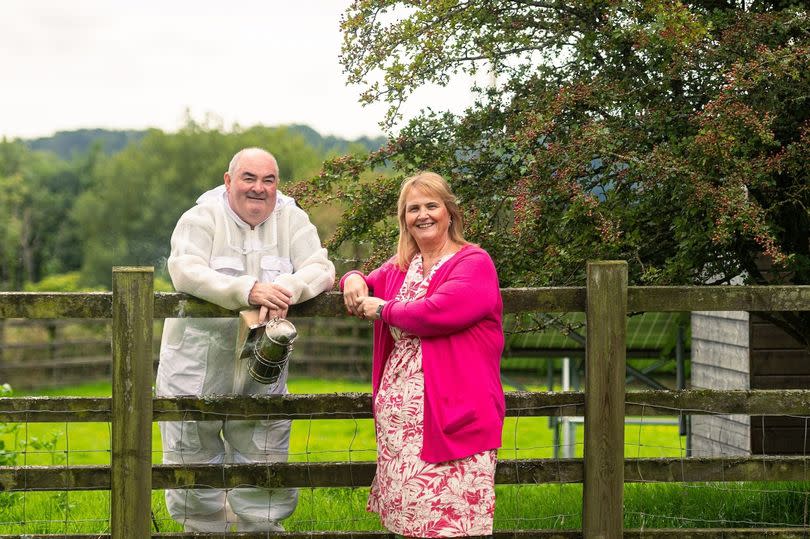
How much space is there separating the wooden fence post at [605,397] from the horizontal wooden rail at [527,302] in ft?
0.33

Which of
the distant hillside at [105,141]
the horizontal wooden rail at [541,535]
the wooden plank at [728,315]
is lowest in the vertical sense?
the horizontal wooden rail at [541,535]

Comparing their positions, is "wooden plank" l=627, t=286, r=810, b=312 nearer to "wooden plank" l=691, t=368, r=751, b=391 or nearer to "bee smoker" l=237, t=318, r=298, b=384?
"bee smoker" l=237, t=318, r=298, b=384

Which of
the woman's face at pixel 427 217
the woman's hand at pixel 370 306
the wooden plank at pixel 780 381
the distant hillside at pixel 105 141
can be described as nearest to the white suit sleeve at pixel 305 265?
the woman's hand at pixel 370 306

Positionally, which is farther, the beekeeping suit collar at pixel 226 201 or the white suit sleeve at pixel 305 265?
the beekeeping suit collar at pixel 226 201

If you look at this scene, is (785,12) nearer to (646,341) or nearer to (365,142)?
(646,341)

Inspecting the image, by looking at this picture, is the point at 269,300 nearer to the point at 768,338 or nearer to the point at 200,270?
the point at 200,270

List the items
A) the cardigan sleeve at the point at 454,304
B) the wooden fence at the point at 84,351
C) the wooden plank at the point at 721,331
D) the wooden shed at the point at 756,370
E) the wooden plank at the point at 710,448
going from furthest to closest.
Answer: the wooden fence at the point at 84,351
the wooden plank at the point at 710,448
the wooden plank at the point at 721,331
the wooden shed at the point at 756,370
the cardigan sleeve at the point at 454,304

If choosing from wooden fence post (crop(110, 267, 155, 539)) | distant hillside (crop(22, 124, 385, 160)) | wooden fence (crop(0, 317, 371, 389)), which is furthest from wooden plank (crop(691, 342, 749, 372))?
distant hillside (crop(22, 124, 385, 160))

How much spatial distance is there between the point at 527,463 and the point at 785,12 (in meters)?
3.25

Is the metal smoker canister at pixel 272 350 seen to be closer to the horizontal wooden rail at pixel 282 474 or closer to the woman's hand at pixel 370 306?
the woman's hand at pixel 370 306

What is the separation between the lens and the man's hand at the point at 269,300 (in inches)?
172

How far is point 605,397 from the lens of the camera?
4.61 meters

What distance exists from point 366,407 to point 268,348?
1.97 ft

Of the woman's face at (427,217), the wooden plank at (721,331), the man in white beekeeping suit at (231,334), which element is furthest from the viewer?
the wooden plank at (721,331)
